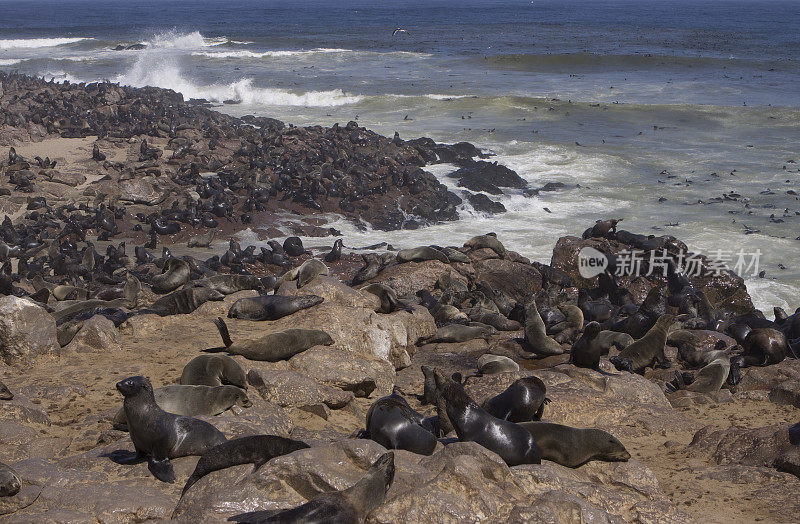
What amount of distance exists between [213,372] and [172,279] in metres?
4.29

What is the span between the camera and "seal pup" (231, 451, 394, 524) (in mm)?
3803

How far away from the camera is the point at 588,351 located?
8.37 m

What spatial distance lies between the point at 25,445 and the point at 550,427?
4162mm

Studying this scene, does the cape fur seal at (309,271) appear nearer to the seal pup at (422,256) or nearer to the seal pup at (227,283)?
the seal pup at (227,283)

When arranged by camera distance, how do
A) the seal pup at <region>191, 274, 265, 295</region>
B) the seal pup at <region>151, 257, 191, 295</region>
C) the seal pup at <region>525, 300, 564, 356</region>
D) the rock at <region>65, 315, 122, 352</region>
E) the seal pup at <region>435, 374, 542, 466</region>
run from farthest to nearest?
the seal pup at <region>151, 257, 191, 295</region>
the seal pup at <region>191, 274, 265, 295</region>
the seal pup at <region>525, 300, 564, 356</region>
the rock at <region>65, 315, 122, 352</region>
the seal pup at <region>435, 374, 542, 466</region>

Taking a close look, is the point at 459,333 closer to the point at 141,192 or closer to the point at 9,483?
the point at 9,483

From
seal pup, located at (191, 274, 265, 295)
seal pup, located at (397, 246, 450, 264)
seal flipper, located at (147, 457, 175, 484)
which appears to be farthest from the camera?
seal pup, located at (397, 246, 450, 264)

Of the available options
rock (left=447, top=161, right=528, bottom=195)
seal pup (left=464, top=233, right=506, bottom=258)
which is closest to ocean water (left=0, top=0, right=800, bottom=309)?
rock (left=447, top=161, right=528, bottom=195)

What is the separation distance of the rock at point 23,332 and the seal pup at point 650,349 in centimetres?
663

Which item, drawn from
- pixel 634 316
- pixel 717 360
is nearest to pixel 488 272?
pixel 634 316

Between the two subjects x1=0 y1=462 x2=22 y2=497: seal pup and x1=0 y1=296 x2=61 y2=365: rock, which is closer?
x1=0 y1=462 x2=22 y2=497: seal pup

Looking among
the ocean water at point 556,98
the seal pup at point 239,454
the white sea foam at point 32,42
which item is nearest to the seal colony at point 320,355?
the seal pup at point 239,454

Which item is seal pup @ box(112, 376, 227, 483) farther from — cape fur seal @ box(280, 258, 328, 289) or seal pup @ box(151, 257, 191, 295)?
seal pup @ box(151, 257, 191, 295)

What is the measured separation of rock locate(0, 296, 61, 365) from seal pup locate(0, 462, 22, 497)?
3365 millimetres
